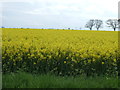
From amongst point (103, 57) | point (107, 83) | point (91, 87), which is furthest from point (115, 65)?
point (91, 87)

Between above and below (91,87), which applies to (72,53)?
above

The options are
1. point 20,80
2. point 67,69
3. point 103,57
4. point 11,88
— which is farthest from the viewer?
point 103,57

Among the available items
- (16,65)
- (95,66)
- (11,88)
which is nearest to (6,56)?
(16,65)

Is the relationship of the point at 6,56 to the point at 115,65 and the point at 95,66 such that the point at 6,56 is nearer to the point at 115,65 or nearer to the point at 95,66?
the point at 95,66

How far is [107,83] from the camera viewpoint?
4.65m

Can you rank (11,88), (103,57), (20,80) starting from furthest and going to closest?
(103,57) → (20,80) → (11,88)

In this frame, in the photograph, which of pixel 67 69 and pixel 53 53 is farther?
pixel 53 53

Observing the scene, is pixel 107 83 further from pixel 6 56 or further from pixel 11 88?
pixel 6 56

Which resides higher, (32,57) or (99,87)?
(32,57)

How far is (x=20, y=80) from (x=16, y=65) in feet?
4.41

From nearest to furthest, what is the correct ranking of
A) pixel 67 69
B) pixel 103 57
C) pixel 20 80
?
1. pixel 20 80
2. pixel 67 69
3. pixel 103 57

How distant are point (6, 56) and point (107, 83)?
11.0ft

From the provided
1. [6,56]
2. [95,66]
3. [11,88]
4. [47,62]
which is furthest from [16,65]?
[95,66]

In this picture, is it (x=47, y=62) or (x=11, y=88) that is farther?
(x=47, y=62)
